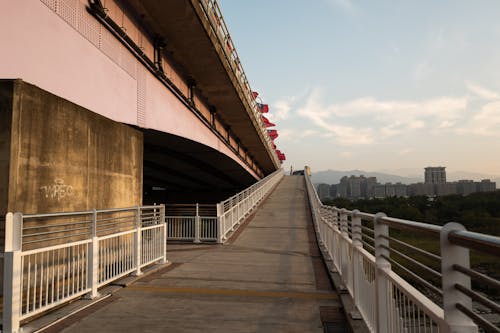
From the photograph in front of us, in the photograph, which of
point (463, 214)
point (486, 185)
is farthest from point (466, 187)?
point (463, 214)

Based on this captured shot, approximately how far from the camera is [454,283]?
220 centimetres

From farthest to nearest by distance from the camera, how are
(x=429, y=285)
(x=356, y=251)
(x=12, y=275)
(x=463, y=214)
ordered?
(x=463, y=214) < (x=356, y=251) < (x=12, y=275) < (x=429, y=285)

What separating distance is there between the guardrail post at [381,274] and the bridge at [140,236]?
0.8 inches

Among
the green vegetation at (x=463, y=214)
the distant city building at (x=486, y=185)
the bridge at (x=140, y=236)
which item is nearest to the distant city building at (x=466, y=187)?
the distant city building at (x=486, y=185)

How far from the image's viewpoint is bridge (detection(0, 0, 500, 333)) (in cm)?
360

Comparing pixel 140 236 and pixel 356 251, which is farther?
pixel 140 236

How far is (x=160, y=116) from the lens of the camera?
14258 millimetres

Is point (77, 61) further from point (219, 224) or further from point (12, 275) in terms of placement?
point (219, 224)

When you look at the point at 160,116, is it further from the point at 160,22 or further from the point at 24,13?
the point at 24,13

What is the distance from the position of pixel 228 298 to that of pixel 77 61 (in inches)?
263

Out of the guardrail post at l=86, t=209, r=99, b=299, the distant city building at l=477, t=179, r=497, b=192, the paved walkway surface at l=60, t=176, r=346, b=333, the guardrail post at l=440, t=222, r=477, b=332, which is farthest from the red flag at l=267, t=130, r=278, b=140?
the distant city building at l=477, t=179, r=497, b=192

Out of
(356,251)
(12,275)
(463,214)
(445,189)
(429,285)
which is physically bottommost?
(463,214)

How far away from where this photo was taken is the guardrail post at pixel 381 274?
152 inches

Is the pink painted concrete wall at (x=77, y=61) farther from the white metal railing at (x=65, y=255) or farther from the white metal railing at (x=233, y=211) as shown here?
the white metal railing at (x=233, y=211)
